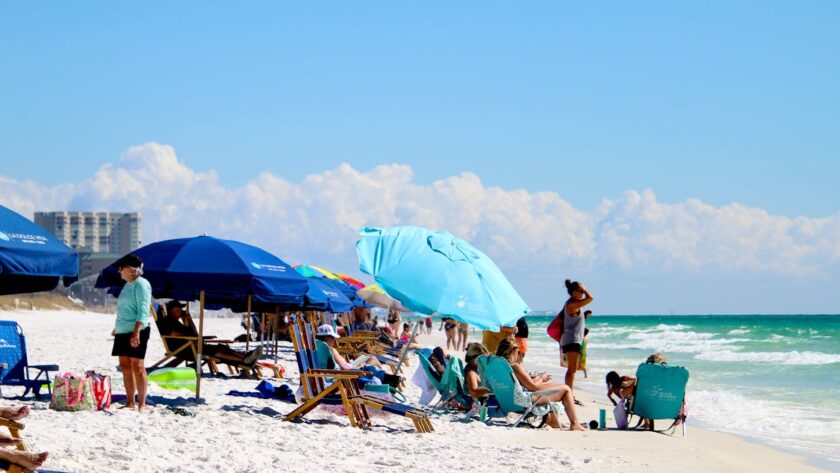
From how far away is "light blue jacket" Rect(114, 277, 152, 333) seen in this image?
821cm

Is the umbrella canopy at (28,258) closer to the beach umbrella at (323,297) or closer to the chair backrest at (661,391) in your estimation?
the chair backrest at (661,391)

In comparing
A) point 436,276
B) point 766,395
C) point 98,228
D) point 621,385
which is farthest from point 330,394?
point 98,228

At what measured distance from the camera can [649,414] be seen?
32.8 feet

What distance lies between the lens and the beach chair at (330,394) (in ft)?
29.0

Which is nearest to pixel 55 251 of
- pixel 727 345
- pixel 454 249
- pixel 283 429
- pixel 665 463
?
pixel 283 429

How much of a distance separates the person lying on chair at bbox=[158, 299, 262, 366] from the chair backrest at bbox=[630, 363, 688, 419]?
5049 millimetres

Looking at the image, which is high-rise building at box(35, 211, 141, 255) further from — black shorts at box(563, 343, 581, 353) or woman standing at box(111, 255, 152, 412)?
woman standing at box(111, 255, 152, 412)

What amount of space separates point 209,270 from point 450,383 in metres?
2.98

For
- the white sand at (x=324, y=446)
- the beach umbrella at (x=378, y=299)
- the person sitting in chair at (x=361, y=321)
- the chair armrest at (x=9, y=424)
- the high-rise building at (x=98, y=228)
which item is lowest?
the white sand at (x=324, y=446)

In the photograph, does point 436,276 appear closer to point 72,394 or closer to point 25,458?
point 72,394

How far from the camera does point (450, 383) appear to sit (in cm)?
1057

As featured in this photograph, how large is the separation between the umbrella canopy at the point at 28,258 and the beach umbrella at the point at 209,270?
169 cm

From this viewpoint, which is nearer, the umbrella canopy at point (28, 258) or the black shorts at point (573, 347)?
the umbrella canopy at point (28, 258)

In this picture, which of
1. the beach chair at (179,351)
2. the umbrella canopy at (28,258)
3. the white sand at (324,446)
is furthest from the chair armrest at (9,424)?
the beach chair at (179,351)
